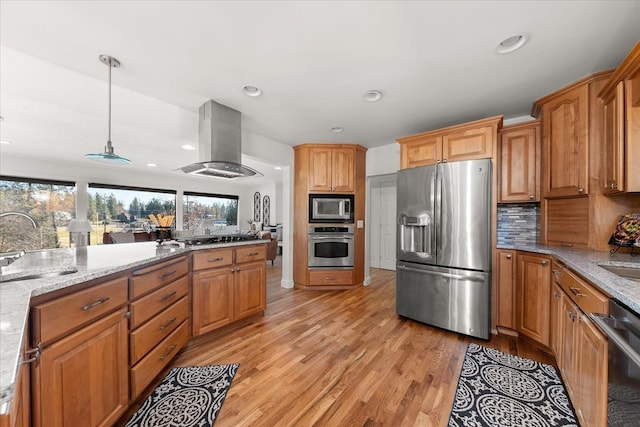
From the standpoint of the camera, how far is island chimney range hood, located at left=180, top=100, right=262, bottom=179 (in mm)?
2557

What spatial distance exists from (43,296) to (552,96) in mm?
3773

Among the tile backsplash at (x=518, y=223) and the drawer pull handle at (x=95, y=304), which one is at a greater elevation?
the tile backsplash at (x=518, y=223)

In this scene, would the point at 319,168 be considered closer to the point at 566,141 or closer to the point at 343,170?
the point at 343,170

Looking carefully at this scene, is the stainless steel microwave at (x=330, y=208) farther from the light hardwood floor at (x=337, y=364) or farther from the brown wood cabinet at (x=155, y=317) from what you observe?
the brown wood cabinet at (x=155, y=317)

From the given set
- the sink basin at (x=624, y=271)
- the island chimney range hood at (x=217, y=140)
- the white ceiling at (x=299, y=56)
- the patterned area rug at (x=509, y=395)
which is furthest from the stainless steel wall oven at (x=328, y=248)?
the sink basin at (x=624, y=271)

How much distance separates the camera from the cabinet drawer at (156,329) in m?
1.47

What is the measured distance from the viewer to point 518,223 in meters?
2.75

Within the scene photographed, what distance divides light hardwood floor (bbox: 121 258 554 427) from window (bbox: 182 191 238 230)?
17.8 ft

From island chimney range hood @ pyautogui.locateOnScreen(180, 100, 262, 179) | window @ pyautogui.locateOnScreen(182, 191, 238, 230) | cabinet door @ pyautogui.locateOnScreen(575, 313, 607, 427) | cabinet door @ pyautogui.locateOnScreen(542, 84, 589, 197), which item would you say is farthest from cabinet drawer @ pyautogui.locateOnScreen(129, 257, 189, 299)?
window @ pyautogui.locateOnScreen(182, 191, 238, 230)

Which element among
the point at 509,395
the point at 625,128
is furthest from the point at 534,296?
the point at 625,128

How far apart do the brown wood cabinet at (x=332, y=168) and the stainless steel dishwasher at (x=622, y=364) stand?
313cm

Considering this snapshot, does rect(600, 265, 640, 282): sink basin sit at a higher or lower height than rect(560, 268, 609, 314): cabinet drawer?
higher

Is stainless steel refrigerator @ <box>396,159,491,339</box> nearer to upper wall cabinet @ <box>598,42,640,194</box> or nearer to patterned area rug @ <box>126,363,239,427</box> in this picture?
upper wall cabinet @ <box>598,42,640,194</box>

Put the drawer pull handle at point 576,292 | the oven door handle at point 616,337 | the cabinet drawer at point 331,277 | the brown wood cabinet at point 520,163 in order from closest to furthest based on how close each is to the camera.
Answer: the oven door handle at point 616,337
the drawer pull handle at point 576,292
the brown wood cabinet at point 520,163
the cabinet drawer at point 331,277
